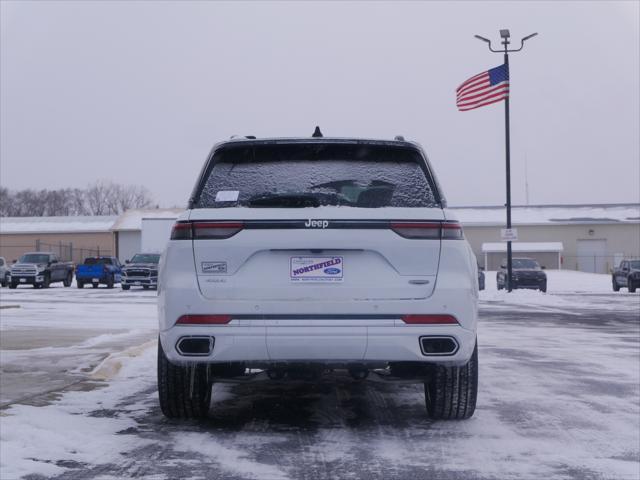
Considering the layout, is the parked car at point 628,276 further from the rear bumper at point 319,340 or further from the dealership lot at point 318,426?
the rear bumper at point 319,340

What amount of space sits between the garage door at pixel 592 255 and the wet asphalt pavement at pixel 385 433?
6053 centimetres

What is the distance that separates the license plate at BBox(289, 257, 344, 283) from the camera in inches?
197

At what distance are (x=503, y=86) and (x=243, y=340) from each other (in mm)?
25249

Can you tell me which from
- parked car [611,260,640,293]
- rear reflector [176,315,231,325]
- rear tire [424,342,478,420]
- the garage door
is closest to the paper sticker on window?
rear reflector [176,315,231,325]

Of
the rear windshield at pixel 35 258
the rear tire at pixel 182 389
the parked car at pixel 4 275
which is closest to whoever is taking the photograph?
the rear tire at pixel 182 389

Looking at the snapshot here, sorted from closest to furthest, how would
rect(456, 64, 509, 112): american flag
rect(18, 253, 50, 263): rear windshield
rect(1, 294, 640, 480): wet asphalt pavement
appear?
rect(1, 294, 640, 480): wet asphalt pavement → rect(456, 64, 509, 112): american flag → rect(18, 253, 50, 263): rear windshield

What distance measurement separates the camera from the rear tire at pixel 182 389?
5629 millimetres

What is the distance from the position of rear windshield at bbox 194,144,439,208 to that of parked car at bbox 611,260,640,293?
33170mm

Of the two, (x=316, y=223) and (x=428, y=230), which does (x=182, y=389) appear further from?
(x=428, y=230)

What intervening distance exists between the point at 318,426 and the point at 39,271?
35490 millimetres

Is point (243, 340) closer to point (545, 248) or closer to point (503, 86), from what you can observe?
point (503, 86)

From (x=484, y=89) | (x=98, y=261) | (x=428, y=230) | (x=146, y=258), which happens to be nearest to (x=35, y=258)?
(x=98, y=261)

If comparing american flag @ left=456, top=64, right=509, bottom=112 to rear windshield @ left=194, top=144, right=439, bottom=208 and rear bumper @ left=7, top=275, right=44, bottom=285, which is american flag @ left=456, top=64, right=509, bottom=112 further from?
rear windshield @ left=194, top=144, right=439, bottom=208

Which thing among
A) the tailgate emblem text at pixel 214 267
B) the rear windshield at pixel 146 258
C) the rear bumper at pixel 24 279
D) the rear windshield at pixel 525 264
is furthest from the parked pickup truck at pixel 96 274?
the tailgate emblem text at pixel 214 267
